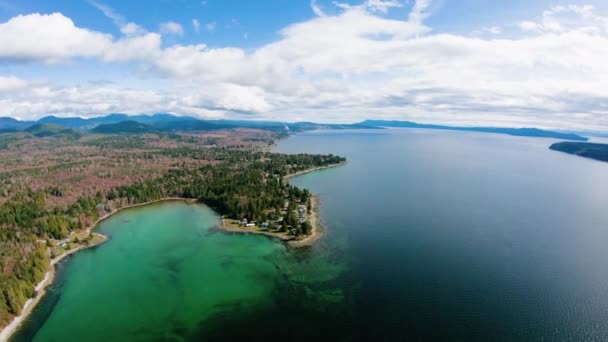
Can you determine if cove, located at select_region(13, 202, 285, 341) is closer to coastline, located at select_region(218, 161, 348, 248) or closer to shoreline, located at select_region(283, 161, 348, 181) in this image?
coastline, located at select_region(218, 161, 348, 248)

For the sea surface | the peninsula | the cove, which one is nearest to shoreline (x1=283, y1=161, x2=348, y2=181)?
the peninsula

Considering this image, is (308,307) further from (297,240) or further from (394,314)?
(297,240)

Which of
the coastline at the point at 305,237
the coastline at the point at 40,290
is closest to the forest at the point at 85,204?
the coastline at the point at 40,290

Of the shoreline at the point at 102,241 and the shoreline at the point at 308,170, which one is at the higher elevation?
the shoreline at the point at 308,170

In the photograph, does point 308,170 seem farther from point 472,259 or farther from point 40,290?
point 40,290

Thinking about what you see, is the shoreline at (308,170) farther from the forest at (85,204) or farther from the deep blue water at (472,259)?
the deep blue water at (472,259)

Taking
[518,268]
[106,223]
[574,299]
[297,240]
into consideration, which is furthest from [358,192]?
[106,223]

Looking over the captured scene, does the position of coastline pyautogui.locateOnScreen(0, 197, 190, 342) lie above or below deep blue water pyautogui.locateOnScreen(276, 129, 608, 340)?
below
